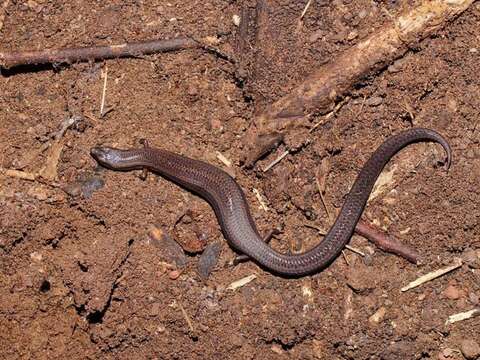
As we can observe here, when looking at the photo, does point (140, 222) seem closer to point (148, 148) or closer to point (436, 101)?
point (148, 148)

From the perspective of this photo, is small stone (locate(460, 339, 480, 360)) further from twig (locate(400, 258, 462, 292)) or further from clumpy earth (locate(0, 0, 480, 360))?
twig (locate(400, 258, 462, 292))

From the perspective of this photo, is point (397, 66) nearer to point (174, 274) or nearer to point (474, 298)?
point (474, 298)

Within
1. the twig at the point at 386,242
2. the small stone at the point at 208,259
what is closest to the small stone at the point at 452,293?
the twig at the point at 386,242

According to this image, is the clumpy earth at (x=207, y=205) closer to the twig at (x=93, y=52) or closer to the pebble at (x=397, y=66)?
the pebble at (x=397, y=66)

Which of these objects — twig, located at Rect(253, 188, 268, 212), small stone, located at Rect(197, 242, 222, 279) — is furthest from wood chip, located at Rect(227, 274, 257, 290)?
twig, located at Rect(253, 188, 268, 212)

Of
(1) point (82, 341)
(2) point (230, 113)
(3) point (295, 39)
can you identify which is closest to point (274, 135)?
(2) point (230, 113)
